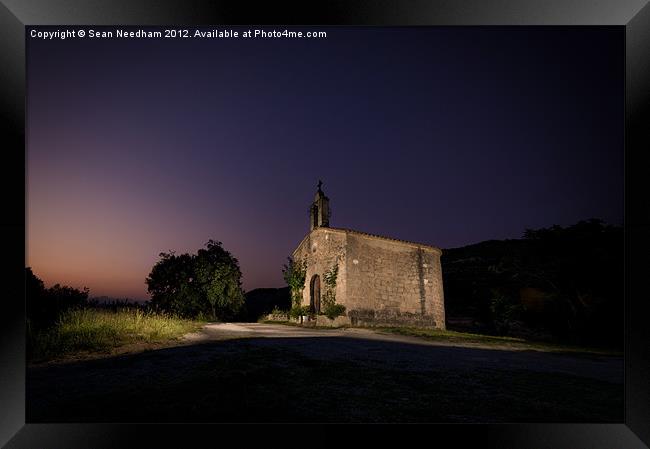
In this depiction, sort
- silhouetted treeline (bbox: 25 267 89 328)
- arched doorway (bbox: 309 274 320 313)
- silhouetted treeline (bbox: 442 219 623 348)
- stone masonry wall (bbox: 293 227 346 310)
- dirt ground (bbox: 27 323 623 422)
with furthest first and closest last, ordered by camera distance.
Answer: arched doorway (bbox: 309 274 320 313) < stone masonry wall (bbox: 293 227 346 310) < silhouetted treeline (bbox: 442 219 623 348) < silhouetted treeline (bbox: 25 267 89 328) < dirt ground (bbox: 27 323 623 422)

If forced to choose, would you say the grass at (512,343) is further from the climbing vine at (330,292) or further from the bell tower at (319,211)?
the bell tower at (319,211)

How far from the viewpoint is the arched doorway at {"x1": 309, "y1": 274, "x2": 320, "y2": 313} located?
16.8 m

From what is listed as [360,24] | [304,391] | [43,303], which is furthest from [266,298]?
[360,24]

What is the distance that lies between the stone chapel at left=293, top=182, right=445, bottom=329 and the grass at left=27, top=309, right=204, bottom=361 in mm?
8441

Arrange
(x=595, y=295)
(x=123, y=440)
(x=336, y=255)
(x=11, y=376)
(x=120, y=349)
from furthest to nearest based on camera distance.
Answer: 1. (x=336, y=255)
2. (x=595, y=295)
3. (x=120, y=349)
4. (x=11, y=376)
5. (x=123, y=440)

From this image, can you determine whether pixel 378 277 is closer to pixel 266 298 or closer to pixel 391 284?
pixel 391 284

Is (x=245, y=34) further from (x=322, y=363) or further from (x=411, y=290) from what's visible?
(x=411, y=290)

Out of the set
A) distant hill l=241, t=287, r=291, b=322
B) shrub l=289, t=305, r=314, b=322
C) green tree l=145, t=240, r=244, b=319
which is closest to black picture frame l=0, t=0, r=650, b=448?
shrub l=289, t=305, r=314, b=322

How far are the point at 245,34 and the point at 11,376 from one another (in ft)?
11.2

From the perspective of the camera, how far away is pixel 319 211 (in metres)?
17.1

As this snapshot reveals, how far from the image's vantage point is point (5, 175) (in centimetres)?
265

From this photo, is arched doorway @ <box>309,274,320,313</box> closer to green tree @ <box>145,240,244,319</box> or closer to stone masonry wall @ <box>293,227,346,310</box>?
stone masonry wall @ <box>293,227,346,310</box>

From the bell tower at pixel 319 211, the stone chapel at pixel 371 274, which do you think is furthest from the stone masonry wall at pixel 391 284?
the bell tower at pixel 319 211

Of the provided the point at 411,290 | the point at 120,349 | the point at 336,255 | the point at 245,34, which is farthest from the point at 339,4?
the point at 411,290
